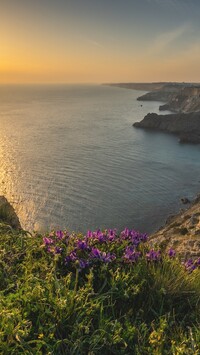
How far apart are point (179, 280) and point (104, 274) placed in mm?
1167

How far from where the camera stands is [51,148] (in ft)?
196

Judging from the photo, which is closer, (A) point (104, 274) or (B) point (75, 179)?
(A) point (104, 274)

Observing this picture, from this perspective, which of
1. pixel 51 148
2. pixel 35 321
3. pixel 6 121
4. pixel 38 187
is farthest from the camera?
pixel 6 121

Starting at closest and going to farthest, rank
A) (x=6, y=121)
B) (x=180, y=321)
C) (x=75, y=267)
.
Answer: (x=180, y=321) → (x=75, y=267) → (x=6, y=121)

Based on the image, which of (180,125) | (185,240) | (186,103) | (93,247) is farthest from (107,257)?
(186,103)

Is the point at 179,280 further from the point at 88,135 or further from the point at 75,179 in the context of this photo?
the point at 88,135

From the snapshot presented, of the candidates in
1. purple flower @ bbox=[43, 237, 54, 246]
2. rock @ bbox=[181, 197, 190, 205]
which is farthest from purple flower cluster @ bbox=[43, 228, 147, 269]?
rock @ bbox=[181, 197, 190, 205]

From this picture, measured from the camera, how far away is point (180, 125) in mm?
84625

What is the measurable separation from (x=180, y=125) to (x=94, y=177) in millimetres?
48650

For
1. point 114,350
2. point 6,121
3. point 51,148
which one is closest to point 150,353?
point 114,350

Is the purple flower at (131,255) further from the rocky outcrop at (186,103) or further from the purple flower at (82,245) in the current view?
the rocky outcrop at (186,103)

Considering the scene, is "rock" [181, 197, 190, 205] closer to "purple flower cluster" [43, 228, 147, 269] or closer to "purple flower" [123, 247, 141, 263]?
"purple flower cluster" [43, 228, 147, 269]

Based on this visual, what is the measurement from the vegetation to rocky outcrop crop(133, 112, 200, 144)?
6993 centimetres

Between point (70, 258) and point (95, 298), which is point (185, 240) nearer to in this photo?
point (70, 258)
